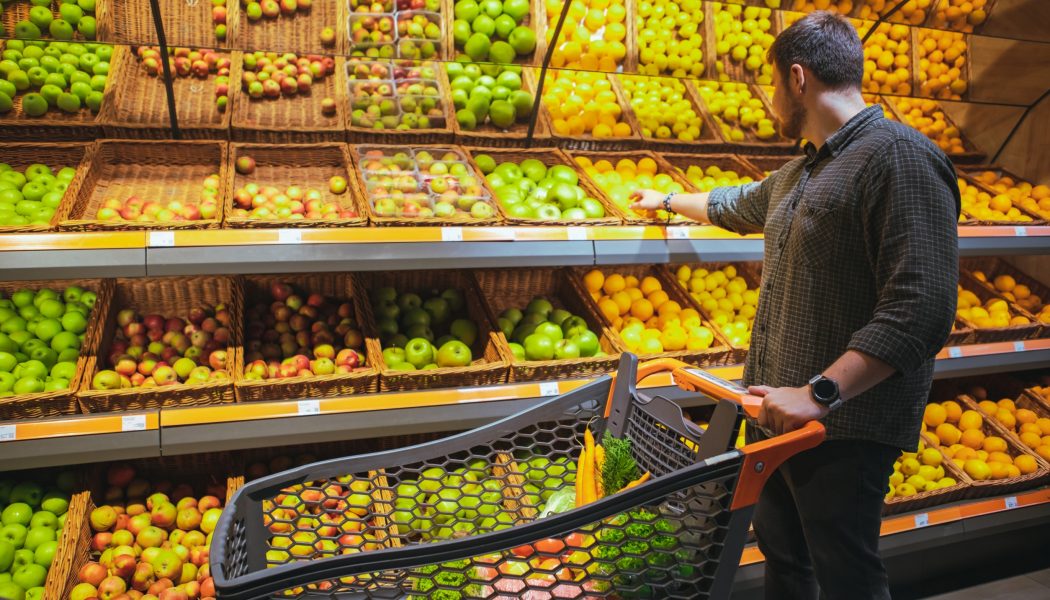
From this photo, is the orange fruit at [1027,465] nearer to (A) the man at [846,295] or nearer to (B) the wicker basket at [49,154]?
(A) the man at [846,295]

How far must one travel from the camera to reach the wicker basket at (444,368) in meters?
2.31

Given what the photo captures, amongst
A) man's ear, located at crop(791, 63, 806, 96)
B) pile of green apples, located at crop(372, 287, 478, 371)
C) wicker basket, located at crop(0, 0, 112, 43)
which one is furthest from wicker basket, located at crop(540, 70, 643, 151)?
wicker basket, located at crop(0, 0, 112, 43)

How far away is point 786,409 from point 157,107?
2.44 metres

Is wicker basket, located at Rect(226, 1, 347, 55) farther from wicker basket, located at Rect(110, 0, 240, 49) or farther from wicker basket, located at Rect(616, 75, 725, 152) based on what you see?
wicker basket, located at Rect(616, 75, 725, 152)

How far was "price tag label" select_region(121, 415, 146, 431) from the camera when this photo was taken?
2.06 meters

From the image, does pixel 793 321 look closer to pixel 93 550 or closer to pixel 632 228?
pixel 632 228

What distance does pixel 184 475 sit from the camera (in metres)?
2.55

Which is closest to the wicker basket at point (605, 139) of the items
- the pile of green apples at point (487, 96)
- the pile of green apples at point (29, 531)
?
the pile of green apples at point (487, 96)

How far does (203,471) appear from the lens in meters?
2.57

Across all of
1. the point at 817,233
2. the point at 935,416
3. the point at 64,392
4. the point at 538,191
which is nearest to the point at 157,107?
the point at 64,392

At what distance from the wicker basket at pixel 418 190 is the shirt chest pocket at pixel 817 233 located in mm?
951

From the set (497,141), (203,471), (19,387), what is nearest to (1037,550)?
(497,141)

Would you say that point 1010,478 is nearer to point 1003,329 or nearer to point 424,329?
point 1003,329

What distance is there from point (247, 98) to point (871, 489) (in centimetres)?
254
